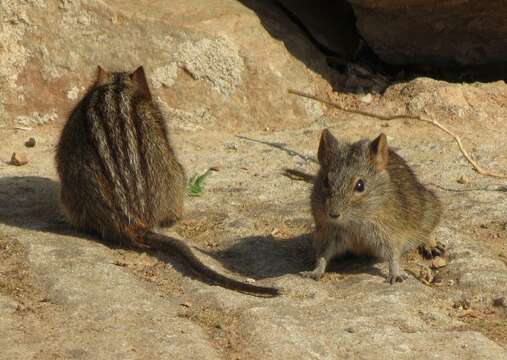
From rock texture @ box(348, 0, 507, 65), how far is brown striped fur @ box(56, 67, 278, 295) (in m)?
3.08

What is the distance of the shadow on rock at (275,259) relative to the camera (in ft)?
22.8

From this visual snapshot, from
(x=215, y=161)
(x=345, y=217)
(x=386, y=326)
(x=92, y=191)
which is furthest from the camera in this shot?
(x=215, y=161)

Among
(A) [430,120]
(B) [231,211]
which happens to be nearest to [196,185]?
(B) [231,211]

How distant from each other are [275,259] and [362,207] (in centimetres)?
76

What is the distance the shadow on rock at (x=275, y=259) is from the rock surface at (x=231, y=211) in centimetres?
2

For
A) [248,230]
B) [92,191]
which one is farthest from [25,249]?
[248,230]

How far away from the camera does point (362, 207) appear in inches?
267

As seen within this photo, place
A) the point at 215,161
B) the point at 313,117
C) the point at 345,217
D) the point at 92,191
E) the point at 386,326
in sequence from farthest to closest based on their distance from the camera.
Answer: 1. the point at 313,117
2. the point at 215,161
3. the point at 92,191
4. the point at 345,217
5. the point at 386,326

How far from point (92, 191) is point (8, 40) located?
2.63 m

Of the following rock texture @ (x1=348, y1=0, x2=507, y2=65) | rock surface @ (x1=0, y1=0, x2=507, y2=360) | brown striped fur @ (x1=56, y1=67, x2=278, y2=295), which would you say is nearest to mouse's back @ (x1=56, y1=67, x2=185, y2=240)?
brown striped fur @ (x1=56, y1=67, x2=278, y2=295)

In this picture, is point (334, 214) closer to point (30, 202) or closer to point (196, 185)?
point (196, 185)

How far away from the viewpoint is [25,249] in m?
6.79

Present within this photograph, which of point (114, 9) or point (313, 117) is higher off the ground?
point (114, 9)

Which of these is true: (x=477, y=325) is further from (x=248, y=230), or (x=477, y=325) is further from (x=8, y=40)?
(x=8, y=40)
